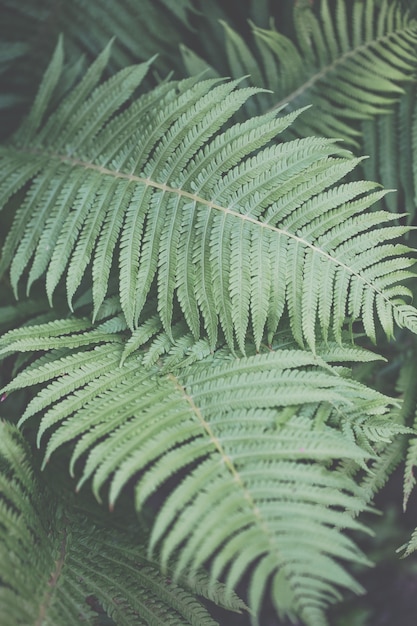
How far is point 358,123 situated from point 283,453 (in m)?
1.22

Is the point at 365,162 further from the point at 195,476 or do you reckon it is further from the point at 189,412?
the point at 195,476

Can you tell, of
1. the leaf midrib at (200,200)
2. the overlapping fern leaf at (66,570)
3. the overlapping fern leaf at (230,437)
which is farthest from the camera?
the leaf midrib at (200,200)

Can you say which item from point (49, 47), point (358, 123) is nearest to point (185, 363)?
point (358, 123)

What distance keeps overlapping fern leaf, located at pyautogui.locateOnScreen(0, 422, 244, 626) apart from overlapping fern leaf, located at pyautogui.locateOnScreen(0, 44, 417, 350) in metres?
0.46

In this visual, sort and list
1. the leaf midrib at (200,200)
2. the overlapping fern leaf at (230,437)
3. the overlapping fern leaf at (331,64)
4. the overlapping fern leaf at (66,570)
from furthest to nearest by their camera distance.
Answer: the overlapping fern leaf at (331,64) < the leaf midrib at (200,200) < the overlapping fern leaf at (66,570) < the overlapping fern leaf at (230,437)

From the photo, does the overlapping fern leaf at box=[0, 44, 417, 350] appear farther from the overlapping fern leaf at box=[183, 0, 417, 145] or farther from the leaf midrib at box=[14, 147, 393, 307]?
the overlapping fern leaf at box=[183, 0, 417, 145]

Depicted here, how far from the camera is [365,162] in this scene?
1.80m

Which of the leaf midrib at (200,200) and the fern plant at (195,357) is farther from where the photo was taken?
the leaf midrib at (200,200)

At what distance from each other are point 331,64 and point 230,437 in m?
1.30

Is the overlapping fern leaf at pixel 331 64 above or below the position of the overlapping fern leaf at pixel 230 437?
above

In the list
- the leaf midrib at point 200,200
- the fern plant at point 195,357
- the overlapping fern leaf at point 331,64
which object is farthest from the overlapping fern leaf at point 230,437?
the overlapping fern leaf at point 331,64

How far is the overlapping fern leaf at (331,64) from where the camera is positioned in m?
1.77

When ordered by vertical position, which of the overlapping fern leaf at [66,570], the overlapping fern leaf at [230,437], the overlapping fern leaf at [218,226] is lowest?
the overlapping fern leaf at [66,570]

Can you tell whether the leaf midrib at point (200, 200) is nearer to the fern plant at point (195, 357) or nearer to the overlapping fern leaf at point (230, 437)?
the fern plant at point (195, 357)
